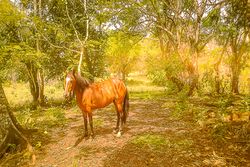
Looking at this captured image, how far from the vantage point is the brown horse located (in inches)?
358

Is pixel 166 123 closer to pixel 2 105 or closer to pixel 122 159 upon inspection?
pixel 122 159

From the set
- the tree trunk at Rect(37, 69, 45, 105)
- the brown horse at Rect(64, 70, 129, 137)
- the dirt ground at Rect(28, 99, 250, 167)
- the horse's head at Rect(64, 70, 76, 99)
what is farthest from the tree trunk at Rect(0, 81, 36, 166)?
the tree trunk at Rect(37, 69, 45, 105)

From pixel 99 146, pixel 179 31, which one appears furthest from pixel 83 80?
pixel 179 31

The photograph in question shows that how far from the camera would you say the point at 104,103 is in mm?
9828

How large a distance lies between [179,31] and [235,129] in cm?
1230

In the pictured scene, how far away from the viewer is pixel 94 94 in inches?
376

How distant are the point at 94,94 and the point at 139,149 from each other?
2.48 meters

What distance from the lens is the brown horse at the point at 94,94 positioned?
908 centimetres

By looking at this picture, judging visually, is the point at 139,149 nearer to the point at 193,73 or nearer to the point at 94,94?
the point at 94,94

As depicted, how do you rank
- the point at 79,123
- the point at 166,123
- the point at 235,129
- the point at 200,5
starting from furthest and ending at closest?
the point at 200,5 → the point at 79,123 → the point at 166,123 → the point at 235,129

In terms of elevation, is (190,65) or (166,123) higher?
(190,65)

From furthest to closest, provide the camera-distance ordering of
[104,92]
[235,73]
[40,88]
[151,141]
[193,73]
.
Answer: [40,88] → [235,73] → [193,73] → [104,92] → [151,141]

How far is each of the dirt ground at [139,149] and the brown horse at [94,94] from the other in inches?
26.2

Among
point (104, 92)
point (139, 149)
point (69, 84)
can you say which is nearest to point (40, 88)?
point (104, 92)
